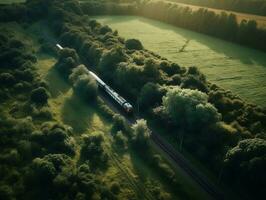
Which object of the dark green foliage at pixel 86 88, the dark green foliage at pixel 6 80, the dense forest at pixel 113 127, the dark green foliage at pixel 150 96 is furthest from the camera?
the dark green foliage at pixel 6 80

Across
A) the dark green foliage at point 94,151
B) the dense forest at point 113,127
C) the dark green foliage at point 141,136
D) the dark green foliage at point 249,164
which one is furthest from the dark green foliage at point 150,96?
the dark green foliage at point 249,164

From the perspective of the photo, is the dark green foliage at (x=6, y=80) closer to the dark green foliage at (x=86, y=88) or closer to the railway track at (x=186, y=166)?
the dark green foliage at (x=86, y=88)

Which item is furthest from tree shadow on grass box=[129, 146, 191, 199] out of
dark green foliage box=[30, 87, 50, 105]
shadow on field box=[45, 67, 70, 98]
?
shadow on field box=[45, 67, 70, 98]

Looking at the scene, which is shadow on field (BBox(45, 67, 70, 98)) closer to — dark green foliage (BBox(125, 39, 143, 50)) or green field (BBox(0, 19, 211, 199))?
green field (BBox(0, 19, 211, 199))

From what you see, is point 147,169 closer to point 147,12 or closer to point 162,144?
point 162,144

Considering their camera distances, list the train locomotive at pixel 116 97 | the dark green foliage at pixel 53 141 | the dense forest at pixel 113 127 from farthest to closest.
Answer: the train locomotive at pixel 116 97, the dark green foliage at pixel 53 141, the dense forest at pixel 113 127

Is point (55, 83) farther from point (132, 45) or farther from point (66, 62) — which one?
point (132, 45)
